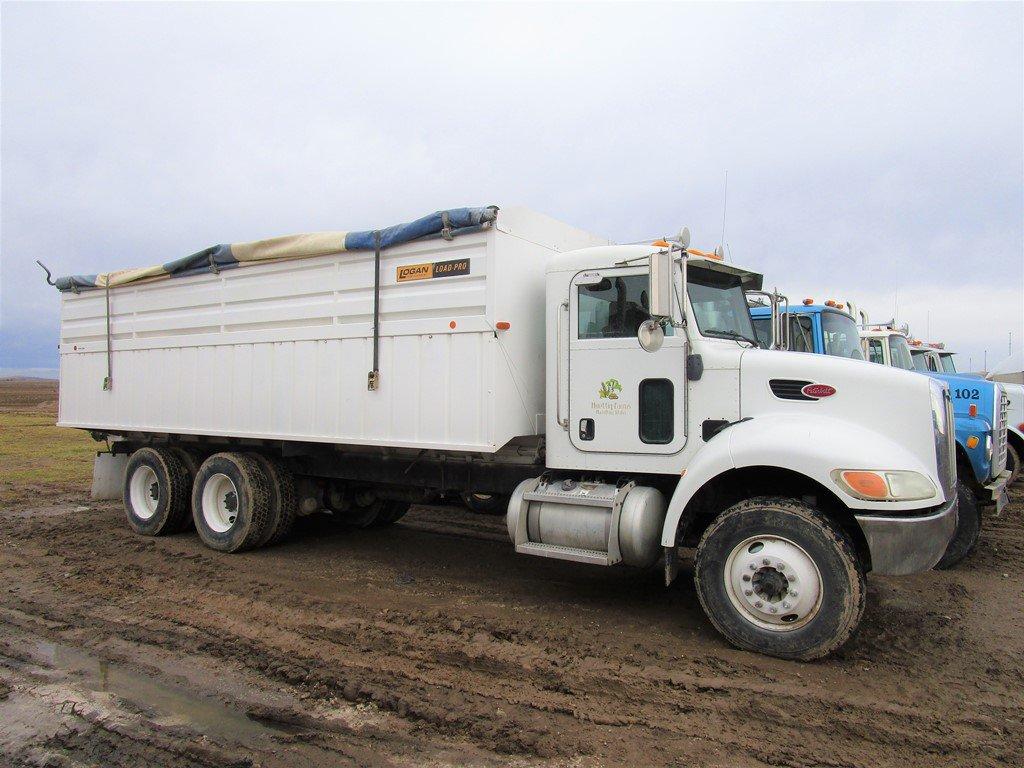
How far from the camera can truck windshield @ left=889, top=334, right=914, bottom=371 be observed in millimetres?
8805

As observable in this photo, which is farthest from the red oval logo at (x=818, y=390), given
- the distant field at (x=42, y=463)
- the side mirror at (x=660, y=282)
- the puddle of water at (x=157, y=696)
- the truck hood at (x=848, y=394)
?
the distant field at (x=42, y=463)

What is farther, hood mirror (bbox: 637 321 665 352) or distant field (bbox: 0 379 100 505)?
distant field (bbox: 0 379 100 505)

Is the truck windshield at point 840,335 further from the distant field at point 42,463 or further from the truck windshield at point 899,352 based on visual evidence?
the distant field at point 42,463

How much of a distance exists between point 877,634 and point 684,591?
1.51 m

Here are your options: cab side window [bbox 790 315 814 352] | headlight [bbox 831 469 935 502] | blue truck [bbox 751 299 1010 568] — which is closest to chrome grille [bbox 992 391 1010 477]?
blue truck [bbox 751 299 1010 568]

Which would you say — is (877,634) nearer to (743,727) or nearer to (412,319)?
(743,727)

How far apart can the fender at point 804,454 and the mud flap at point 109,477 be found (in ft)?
23.2

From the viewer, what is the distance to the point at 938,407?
14.9 ft

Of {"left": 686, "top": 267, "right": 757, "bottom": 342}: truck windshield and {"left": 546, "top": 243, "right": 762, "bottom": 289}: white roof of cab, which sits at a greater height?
{"left": 546, "top": 243, "right": 762, "bottom": 289}: white roof of cab

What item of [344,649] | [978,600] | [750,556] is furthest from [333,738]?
[978,600]

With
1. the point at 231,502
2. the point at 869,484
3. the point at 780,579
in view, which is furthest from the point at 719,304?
the point at 231,502

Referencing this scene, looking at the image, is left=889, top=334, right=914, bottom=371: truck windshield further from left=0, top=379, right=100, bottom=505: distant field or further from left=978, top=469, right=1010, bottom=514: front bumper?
left=0, top=379, right=100, bottom=505: distant field

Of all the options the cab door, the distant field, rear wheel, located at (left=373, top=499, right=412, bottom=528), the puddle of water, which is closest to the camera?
the puddle of water

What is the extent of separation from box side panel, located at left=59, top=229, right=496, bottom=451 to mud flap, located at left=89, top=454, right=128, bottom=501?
52 cm
